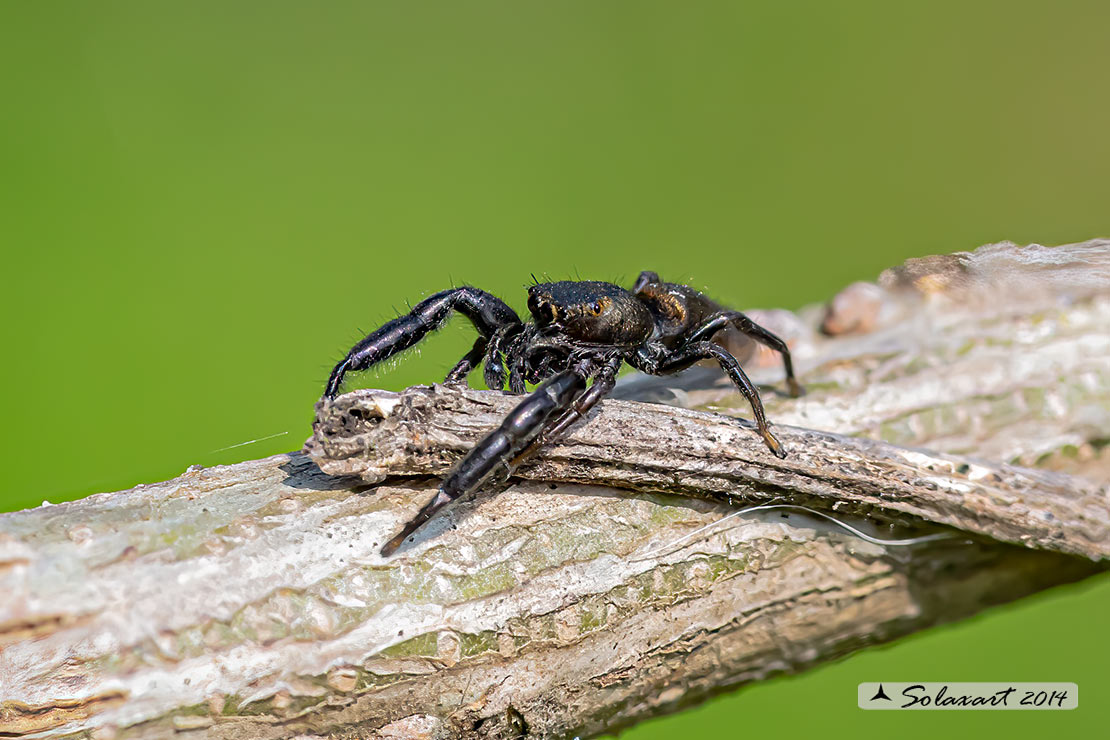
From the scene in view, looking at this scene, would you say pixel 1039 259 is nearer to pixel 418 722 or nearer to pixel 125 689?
pixel 418 722

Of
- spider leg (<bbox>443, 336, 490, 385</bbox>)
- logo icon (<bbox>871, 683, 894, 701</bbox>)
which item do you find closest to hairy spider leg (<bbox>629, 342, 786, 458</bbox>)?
spider leg (<bbox>443, 336, 490, 385</bbox>)

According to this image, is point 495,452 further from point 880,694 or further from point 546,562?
point 880,694

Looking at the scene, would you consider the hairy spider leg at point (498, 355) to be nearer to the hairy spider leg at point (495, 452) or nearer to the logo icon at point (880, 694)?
the hairy spider leg at point (495, 452)

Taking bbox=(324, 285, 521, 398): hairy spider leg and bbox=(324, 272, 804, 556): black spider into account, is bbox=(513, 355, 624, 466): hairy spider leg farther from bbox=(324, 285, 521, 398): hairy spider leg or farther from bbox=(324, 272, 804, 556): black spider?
bbox=(324, 285, 521, 398): hairy spider leg

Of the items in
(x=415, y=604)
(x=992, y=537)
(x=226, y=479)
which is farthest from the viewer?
(x=992, y=537)

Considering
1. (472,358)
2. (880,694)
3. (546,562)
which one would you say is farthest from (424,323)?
(880,694)

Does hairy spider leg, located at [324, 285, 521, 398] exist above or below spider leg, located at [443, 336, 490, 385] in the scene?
above

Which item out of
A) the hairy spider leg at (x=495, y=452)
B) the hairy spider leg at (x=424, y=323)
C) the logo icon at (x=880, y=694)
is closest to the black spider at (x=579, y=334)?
the hairy spider leg at (x=424, y=323)

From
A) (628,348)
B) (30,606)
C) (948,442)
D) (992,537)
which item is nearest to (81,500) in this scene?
(30,606)
